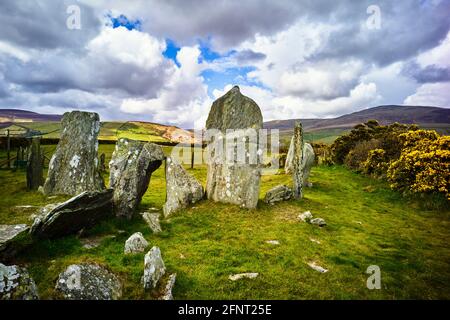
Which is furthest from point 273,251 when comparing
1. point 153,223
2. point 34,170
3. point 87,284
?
point 34,170

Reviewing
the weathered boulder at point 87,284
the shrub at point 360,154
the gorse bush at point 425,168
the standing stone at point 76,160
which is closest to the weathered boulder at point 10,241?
the weathered boulder at point 87,284

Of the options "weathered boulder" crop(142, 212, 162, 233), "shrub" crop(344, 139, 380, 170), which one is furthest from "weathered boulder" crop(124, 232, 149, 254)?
"shrub" crop(344, 139, 380, 170)

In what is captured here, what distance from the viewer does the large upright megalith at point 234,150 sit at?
12.3 m

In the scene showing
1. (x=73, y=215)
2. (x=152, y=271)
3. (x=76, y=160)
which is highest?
(x=76, y=160)

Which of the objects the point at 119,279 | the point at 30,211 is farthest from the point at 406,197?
the point at 30,211

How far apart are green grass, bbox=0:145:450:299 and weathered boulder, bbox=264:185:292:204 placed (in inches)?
17.9

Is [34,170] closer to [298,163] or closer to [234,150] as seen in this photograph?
[234,150]

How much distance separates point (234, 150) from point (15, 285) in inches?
369

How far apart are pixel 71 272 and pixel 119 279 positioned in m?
0.97

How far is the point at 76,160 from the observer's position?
44.7ft
